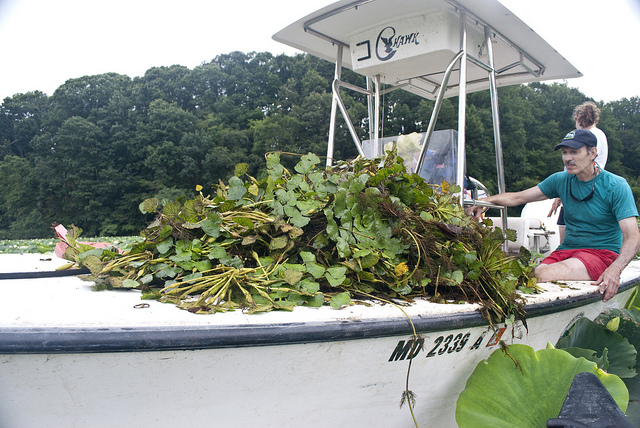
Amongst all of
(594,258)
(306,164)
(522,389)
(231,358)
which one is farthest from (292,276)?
(594,258)

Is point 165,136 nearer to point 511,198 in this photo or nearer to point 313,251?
point 511,198

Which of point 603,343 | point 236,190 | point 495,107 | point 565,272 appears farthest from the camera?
point 495,107

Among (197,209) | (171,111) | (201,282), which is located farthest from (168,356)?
(171,111)

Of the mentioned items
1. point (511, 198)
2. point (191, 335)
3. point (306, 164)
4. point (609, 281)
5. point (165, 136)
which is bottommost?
point (609, 281)

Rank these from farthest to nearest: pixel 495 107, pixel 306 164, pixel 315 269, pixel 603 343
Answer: pixel 495 107, pixel 603 343, pixel 306 164, pixel 315 269

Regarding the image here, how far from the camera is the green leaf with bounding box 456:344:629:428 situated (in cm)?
181

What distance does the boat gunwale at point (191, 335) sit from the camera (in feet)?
4.16

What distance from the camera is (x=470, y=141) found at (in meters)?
23.1

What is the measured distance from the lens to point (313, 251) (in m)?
1.88

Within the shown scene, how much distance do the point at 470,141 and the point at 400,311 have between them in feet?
75.9

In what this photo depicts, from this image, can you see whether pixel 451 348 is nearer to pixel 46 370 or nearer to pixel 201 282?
pixel 201 282

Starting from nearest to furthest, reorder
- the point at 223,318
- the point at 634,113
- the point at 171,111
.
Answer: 1. the point at 223,318
2. the point at 171,111
3. the point at 634,113

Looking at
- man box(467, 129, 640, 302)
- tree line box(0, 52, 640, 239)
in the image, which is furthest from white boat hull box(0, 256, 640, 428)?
tree line box(0, 52, 640, 239)

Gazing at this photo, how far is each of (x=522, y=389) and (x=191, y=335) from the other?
1.41 metres
